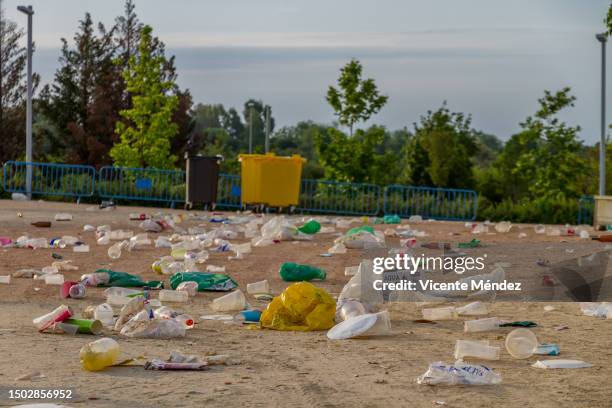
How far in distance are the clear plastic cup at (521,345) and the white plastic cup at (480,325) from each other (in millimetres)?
938

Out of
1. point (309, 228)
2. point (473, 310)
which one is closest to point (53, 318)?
point (473, 310)

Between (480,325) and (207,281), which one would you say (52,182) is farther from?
(480,325)

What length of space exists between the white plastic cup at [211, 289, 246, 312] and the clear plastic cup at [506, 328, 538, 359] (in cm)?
259

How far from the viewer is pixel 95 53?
40.0 metres

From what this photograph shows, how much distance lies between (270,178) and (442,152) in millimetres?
15322

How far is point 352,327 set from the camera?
6.67 meters

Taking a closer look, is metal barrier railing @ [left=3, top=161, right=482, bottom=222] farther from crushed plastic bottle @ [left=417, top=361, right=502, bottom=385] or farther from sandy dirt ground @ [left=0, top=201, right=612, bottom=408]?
crushed plastic bottle @ [left=417, top=361, right=502, bottom=385]

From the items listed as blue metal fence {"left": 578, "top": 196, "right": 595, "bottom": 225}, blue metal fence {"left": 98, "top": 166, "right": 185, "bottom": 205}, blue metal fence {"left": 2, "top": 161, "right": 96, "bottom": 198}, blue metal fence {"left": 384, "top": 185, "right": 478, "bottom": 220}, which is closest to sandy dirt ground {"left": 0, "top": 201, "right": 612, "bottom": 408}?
blue metal fence {"left": 98, "top": 166, "right": 185, "bottom": 205}

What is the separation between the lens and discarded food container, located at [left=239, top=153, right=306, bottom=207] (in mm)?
23406

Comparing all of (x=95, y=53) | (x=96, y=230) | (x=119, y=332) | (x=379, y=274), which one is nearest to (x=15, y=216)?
(x=96, y=230)

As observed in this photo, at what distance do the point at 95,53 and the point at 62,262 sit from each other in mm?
30430

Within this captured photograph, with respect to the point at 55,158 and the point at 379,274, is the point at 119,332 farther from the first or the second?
the point at 55,158

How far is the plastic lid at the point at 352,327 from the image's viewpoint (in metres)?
6.63

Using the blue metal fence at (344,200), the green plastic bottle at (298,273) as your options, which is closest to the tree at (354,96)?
the blue metal fence at (344,200)
